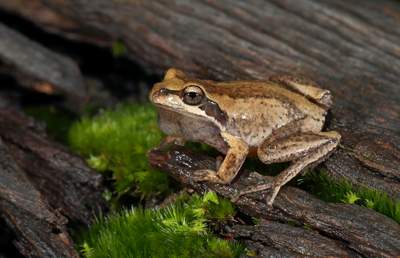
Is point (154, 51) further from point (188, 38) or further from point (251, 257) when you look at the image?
point (251, 257)

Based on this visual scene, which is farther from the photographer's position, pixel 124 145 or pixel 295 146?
pixel 124 145

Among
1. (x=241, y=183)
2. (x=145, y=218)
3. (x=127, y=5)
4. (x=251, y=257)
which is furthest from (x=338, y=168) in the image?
(x=127, y=5)

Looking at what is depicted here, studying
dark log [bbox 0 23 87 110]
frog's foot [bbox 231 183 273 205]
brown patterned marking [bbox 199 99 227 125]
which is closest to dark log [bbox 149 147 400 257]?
frog's foot [bbox 231 183 273 205]

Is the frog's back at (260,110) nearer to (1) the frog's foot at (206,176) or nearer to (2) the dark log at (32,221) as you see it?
(1) the frog's foot at (206,176)

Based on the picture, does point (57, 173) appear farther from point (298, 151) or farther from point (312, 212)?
point (312, 212)

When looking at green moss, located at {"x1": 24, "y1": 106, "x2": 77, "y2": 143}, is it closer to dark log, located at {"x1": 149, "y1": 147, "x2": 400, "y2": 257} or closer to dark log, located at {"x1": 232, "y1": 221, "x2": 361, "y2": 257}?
dark log, located at {"x1": 149, "y1": 147, "x2": 400, "y2": 257}

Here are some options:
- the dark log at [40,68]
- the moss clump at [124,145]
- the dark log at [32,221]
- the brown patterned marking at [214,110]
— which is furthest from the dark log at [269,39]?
the dark log at [32,221]

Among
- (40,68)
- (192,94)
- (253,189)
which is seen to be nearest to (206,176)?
(253,189)
